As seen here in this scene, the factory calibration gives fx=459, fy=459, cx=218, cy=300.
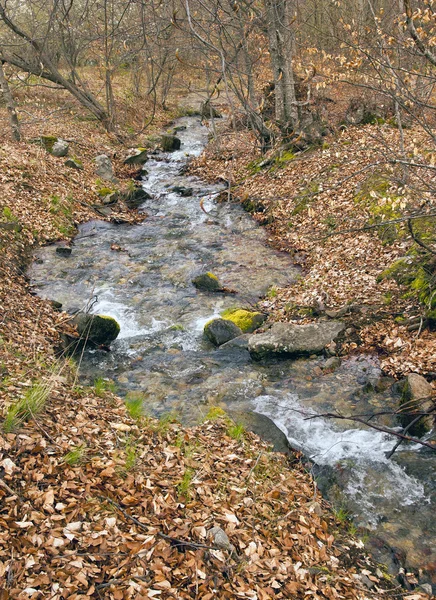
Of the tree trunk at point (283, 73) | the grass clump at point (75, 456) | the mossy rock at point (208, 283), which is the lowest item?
the mossy rock at point (208, 283)

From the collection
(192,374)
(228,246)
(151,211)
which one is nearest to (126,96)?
(151,211)

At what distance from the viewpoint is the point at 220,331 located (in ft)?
28.6

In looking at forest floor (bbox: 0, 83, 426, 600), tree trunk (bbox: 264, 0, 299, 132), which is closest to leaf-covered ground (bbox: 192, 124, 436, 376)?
tree trunk (bbox: 264, 0, 299, 132)

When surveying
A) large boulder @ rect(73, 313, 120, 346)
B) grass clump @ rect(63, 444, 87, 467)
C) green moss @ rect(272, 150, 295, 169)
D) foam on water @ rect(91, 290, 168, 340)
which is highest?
green moss @ rect(272, 150, 295, 169)

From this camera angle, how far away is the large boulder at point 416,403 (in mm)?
6039

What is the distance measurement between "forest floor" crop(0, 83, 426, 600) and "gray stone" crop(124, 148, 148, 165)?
46.7 ft

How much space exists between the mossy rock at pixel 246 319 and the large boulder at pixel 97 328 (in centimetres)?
231

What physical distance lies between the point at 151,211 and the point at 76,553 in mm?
13258

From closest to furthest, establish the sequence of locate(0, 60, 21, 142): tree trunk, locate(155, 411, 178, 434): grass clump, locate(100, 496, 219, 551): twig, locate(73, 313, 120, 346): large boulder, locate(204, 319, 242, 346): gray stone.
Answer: locate(100, 496, 219, 551): twig → locate(155, 411, 178, 434): grass clump → locate(73, 313, 120, 346): large boulder → locate(204, 319, 242, 346): gray stone → locate(0, 60, 21, 142): tree trunk

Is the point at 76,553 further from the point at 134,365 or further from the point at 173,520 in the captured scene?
the point at 134,365

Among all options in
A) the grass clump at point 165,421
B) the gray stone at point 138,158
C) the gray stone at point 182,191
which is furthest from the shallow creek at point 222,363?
the gray stone at point 138,158

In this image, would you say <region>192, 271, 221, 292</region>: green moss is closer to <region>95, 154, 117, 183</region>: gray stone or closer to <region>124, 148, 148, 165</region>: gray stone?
<region>95, 154, 117, 183</region>: gray stone

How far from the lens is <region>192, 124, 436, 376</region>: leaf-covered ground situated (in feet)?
24.0

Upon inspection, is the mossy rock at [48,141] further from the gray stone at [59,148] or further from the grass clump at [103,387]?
the grass clump at [103,387]
